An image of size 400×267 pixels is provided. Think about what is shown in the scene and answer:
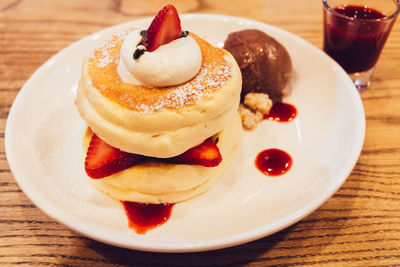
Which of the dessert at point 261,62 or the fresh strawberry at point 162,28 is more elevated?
the fresh strawberry at point 162,28

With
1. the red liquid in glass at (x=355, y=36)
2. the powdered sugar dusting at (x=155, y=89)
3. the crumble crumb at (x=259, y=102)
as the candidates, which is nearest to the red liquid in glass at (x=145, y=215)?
the powdered sugar dusting at (x=155, y=89)

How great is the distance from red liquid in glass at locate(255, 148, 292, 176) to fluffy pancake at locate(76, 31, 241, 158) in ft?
1.20

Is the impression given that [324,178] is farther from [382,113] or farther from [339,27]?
[339,27]

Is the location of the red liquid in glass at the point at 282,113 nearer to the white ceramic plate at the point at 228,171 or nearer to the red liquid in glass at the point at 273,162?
the white ceramic plate at the point at 228,171

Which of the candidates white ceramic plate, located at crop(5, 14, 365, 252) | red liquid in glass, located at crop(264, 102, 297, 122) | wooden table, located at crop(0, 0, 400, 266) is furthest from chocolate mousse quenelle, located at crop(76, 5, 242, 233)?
red liquid in glass, located at crop(264, 102, 297, 122)

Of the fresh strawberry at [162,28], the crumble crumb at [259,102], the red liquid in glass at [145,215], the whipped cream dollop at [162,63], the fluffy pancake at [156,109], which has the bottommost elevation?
the red liquid in glass at [145,215]

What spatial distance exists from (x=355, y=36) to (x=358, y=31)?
0.12 ft

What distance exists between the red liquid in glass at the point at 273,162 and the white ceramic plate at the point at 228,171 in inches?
1.3

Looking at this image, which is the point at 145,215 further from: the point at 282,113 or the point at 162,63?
the point at 282,113

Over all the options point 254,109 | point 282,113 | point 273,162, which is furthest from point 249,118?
point 273,162

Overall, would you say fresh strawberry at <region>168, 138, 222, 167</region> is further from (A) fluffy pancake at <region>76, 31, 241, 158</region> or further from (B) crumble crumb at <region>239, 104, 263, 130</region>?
(B) crumble crumb at <region>239, 104, 263, 130</region>

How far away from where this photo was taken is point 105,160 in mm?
1425

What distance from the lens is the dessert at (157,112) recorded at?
52.2 inches

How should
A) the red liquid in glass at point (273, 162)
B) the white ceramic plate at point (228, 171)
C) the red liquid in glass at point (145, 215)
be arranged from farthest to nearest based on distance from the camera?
the red liquid in glass at point (273, 162), the red liquid in glass at point (145, 215), the white ceramic plate at point (228, 171)
